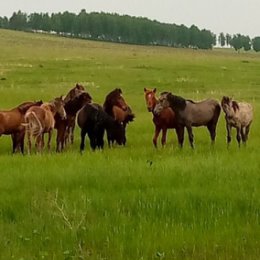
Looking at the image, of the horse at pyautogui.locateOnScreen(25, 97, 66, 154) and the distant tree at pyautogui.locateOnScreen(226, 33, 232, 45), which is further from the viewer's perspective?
the distant tree at pyautogui.locateOnScreen(226, 33, 232, 45)

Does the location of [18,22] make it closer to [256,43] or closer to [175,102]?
[256,43]

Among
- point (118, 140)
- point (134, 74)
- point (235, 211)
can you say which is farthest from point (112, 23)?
point (235, 211)

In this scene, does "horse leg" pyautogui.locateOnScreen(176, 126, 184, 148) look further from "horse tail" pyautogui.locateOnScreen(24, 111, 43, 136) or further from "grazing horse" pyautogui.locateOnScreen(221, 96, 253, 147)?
→ "horse tail" pyautogui.locateOnScreen(24, 111, 43, 136)

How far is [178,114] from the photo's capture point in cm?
1778

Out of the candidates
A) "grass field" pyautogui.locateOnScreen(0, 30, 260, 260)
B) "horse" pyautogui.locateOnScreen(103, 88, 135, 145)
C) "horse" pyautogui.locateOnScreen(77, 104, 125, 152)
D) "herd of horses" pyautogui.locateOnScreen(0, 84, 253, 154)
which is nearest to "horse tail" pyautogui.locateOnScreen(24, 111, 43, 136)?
"herd of horses" pyautogui.locateOnScreen(0, 84, 253, 154)

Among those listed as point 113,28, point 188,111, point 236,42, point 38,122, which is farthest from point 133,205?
point 236,42

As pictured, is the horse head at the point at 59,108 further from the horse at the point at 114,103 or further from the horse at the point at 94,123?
the horse at the point at 114,103

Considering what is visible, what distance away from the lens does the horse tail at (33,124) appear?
16.9 m

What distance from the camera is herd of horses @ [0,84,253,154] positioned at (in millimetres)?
17125

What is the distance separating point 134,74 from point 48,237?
4226 centimetres

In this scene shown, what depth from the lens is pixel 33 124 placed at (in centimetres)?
1703

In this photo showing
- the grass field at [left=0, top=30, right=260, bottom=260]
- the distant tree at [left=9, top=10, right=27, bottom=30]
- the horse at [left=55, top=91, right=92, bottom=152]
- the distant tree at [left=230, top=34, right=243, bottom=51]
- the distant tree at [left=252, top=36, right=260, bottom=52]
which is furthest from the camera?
the distant tree at [left=230, top=34, right=243, bottom=51]

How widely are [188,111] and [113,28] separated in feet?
436

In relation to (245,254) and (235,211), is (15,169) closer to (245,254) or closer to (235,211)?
(235,211)
